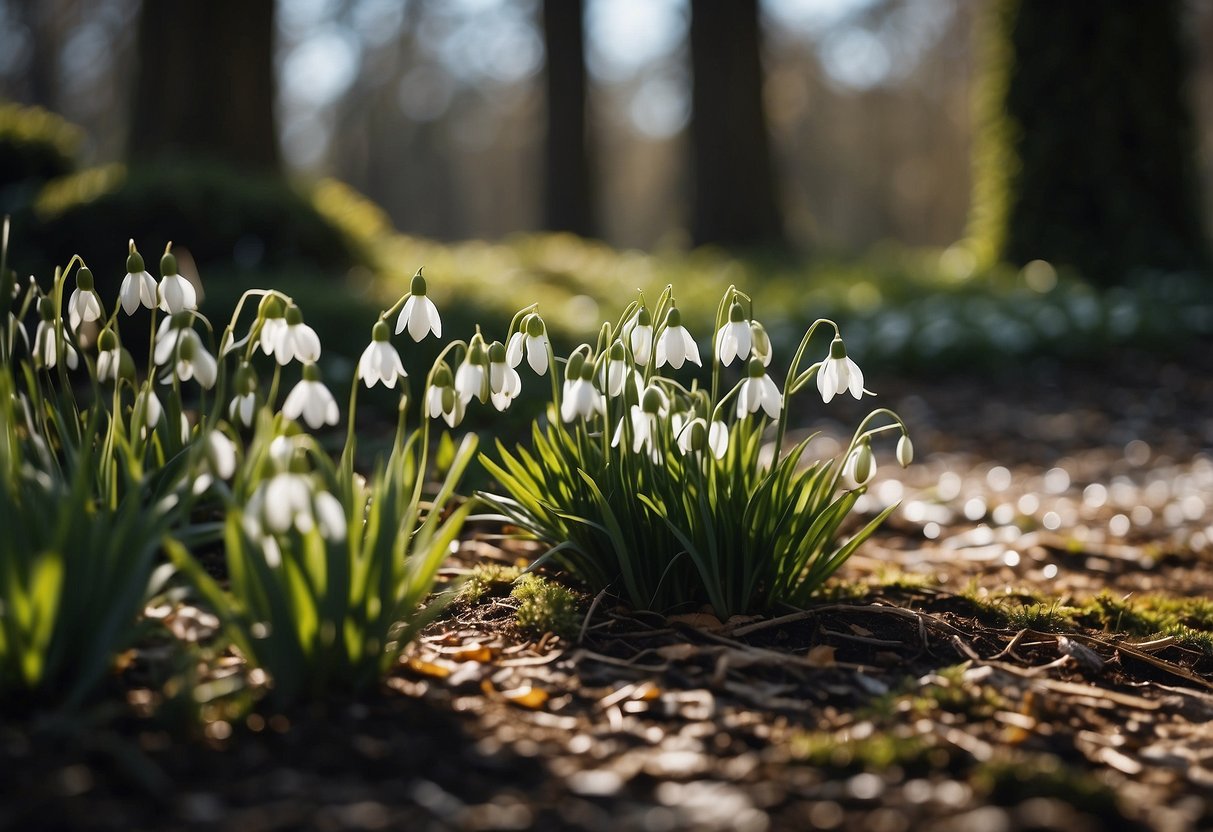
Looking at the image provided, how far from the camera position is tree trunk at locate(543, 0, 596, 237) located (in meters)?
12.8

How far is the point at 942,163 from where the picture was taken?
106ft

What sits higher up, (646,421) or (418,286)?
(418,286)

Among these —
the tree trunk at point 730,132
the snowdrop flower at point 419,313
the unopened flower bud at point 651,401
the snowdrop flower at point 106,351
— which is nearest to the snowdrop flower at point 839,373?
the unopened flower bud at point 651,401

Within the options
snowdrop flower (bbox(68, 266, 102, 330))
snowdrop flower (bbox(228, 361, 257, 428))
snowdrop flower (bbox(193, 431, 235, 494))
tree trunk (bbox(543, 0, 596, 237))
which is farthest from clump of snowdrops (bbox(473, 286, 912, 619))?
tree trunk (bbox(543, 0, 596, 237))

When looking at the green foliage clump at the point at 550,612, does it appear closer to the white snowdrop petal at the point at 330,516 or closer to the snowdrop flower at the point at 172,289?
the white snowdrop petal at the point at 330,516

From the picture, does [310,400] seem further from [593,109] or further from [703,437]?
[593,109]

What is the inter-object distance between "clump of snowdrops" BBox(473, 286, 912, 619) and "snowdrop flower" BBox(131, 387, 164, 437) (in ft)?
2.40

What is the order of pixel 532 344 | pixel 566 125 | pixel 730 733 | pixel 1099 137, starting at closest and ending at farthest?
pixel 730 733
pixel 532 344
pixel 1099 137
pixel 566 125

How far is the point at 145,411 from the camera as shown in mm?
2283

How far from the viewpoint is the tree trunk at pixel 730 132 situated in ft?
38.2

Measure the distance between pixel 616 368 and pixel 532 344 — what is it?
20 centimetres

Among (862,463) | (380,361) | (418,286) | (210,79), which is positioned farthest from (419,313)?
(210,79)

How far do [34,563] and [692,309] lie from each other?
21.0 ft

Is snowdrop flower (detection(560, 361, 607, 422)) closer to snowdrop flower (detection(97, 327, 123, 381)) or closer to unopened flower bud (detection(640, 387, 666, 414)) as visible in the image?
unopened flower bud (detection(640, 387, 666, 414))
